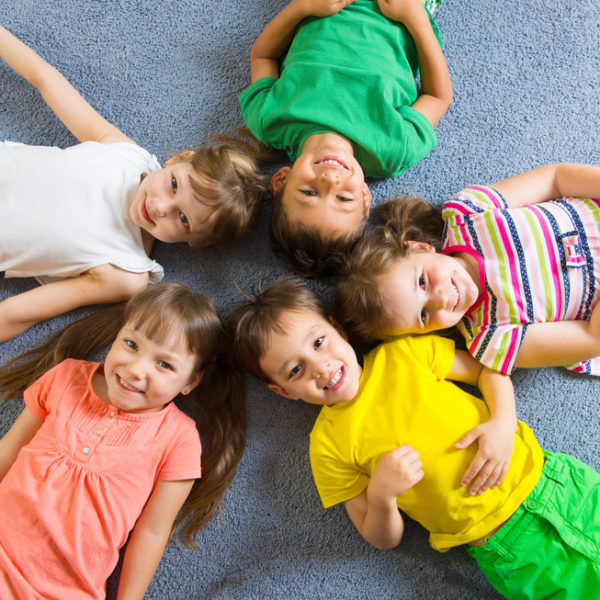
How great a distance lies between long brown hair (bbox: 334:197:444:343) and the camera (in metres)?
0.95

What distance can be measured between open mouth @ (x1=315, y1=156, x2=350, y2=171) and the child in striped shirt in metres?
0.16

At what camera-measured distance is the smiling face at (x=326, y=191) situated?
964mm

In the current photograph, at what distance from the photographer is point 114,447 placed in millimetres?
951

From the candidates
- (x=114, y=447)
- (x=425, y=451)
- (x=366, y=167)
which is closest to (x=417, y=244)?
(x=366, y=167)

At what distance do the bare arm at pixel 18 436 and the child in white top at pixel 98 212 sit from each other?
0.69ft

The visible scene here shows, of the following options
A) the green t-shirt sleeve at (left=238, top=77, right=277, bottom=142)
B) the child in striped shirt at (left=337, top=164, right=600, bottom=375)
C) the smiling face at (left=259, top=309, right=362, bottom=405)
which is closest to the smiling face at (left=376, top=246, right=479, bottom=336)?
the child in striped shirt at (left=337, top=164, right=600, bottom=375)

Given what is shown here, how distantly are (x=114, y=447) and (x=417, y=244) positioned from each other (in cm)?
75

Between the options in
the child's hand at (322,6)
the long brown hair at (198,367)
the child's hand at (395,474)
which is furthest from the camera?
the child's hand at (322,6)

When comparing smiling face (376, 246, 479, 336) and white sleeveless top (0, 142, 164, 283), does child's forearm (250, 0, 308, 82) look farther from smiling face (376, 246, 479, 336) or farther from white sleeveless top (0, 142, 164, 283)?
smiling face (376, 246, 479, 336)

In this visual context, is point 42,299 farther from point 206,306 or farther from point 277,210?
point 277,210

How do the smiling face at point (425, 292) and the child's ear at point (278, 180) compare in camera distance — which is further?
the child's ear at point (278, 180)

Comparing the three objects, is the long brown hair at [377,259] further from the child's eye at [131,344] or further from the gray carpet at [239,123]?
the child's eye at [131,344]

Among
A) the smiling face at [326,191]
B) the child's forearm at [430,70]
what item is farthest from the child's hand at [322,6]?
the smiling face at [326,191]

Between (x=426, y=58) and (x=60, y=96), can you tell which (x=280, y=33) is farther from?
(x=60, y=96)
